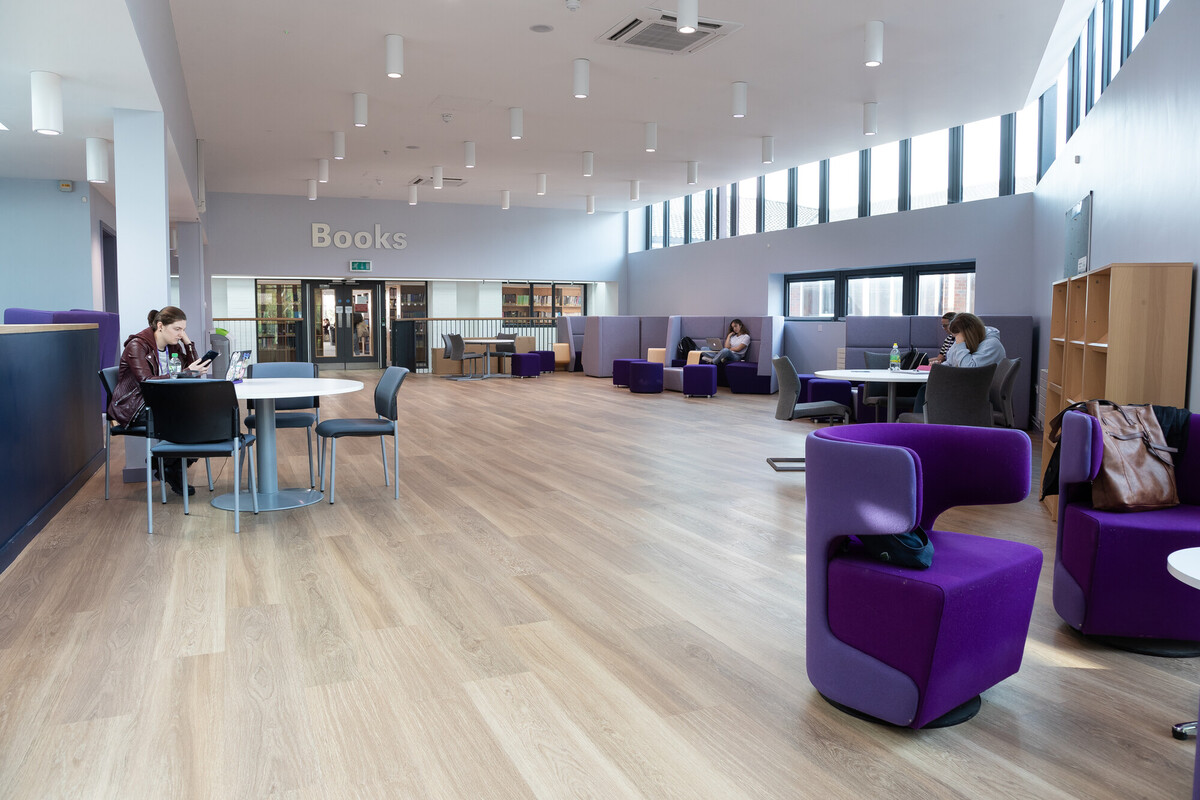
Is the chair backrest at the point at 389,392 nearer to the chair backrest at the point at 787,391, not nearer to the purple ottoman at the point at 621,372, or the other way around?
the chair backrest at the point at 787,391

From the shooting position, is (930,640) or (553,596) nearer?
(930,640)

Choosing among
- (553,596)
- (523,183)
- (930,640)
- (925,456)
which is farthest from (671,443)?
(523,183)

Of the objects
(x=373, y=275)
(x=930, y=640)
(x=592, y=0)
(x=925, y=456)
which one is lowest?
(x=930, y=640)

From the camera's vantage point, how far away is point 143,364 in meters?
5.30

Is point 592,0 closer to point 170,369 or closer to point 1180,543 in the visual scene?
point 170,369

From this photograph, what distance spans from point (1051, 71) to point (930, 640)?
28.4 feet

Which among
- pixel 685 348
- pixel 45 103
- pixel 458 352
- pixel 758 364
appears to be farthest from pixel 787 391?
pixel 458 352

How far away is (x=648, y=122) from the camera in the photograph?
1017cm

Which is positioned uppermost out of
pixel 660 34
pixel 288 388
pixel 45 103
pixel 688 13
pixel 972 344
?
pixel 660 34

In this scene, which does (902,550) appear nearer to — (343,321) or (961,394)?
(961,394)

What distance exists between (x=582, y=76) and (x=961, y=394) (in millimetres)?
4462

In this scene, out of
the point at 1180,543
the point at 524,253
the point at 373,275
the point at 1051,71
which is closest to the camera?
the point at 1180,543

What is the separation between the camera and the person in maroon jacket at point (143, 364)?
17.4 ft

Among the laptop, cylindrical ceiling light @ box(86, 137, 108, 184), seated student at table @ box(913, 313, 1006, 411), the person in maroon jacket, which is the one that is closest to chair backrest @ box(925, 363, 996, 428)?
seated student at table @ box(913, 313, 1006, 411)
